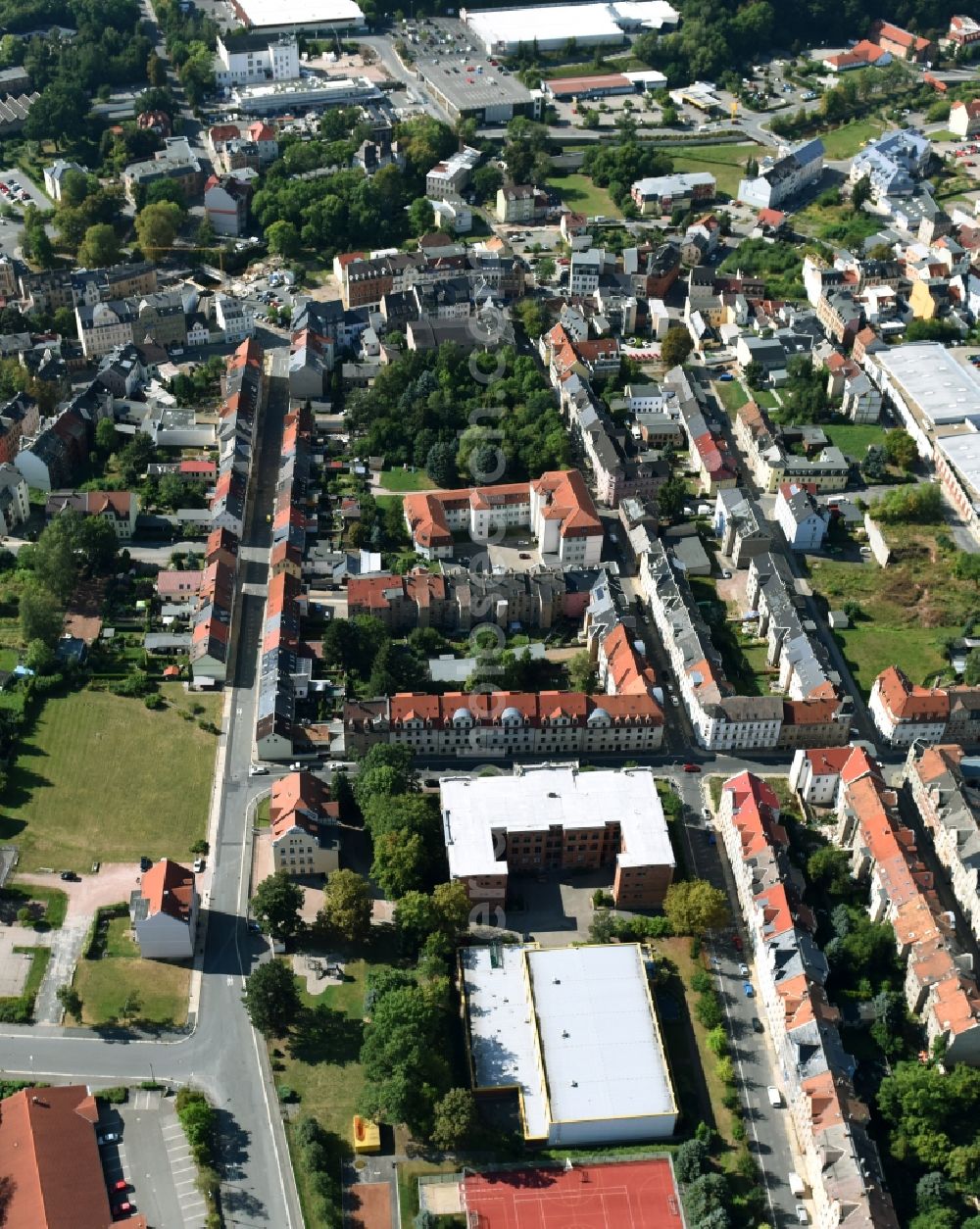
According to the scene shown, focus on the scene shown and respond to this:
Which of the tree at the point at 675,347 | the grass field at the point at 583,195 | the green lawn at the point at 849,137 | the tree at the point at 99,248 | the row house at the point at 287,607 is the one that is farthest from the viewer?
the green lawn at the point at 849,137

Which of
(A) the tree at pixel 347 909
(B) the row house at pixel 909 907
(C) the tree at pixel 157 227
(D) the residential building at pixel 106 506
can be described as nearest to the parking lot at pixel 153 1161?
(A) the tree at pixel 347 909

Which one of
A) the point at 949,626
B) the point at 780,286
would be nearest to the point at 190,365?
the point at 780,286

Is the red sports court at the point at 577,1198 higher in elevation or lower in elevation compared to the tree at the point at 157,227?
lower

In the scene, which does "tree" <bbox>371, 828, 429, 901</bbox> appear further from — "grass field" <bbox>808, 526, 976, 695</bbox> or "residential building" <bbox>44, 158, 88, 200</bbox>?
"residential building" <bbox>44, 158, 88, 200</bbox>

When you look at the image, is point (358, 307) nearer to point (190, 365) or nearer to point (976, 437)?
point (190, 365)

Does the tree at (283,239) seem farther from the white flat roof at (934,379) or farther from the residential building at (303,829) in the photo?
the residential building at (303,829)

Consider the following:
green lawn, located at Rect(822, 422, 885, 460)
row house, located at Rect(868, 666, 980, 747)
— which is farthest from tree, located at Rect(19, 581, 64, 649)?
green lawn, located at Rect(822, 422, 885, 460)

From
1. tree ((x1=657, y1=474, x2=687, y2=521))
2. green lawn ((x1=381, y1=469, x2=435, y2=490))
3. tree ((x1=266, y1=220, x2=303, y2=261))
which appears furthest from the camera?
tree ((x1=266, y1=220, x2=303, y2=261))
